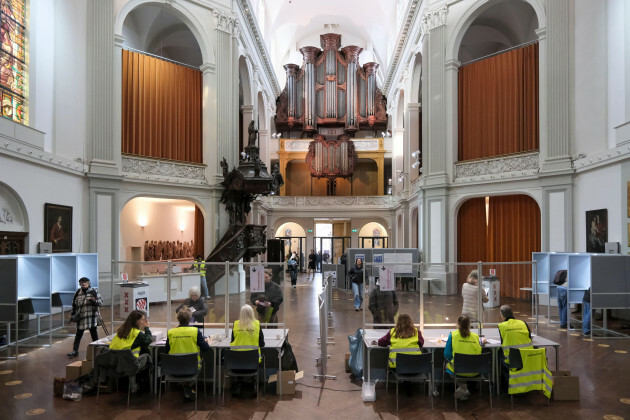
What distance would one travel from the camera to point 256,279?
720cm

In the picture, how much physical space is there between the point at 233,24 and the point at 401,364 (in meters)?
16.7

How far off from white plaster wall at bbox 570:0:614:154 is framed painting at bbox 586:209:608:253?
5.85 ft

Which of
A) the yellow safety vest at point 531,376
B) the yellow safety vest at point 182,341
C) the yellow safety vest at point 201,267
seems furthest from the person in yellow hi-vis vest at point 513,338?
the yellow safety vest at point 201,267

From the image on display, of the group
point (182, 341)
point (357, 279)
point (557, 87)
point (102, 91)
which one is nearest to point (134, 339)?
point (182, 341)

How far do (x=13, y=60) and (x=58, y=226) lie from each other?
14.1 ft

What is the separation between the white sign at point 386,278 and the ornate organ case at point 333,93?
977 inches

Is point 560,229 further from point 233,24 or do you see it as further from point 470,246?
point 233,24

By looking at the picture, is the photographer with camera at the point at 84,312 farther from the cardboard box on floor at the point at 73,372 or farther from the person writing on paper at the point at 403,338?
the person writing on paper at the point at 403,338

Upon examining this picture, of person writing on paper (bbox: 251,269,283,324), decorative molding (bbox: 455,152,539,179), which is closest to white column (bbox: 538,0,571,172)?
decorative molding (bbox: 455,152,539,179)

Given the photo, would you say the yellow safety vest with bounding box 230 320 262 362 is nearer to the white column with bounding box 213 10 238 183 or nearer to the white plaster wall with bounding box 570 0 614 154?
the white plaster wall with bounding box 570 0 614 154

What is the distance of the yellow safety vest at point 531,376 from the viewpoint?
232 inches

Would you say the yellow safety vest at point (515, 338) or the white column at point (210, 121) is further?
the white column at point (210, 121)

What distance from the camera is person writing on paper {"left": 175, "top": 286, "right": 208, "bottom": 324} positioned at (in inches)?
283

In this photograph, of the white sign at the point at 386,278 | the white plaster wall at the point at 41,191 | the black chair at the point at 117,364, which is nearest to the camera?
the black chair at the point at 117,364
